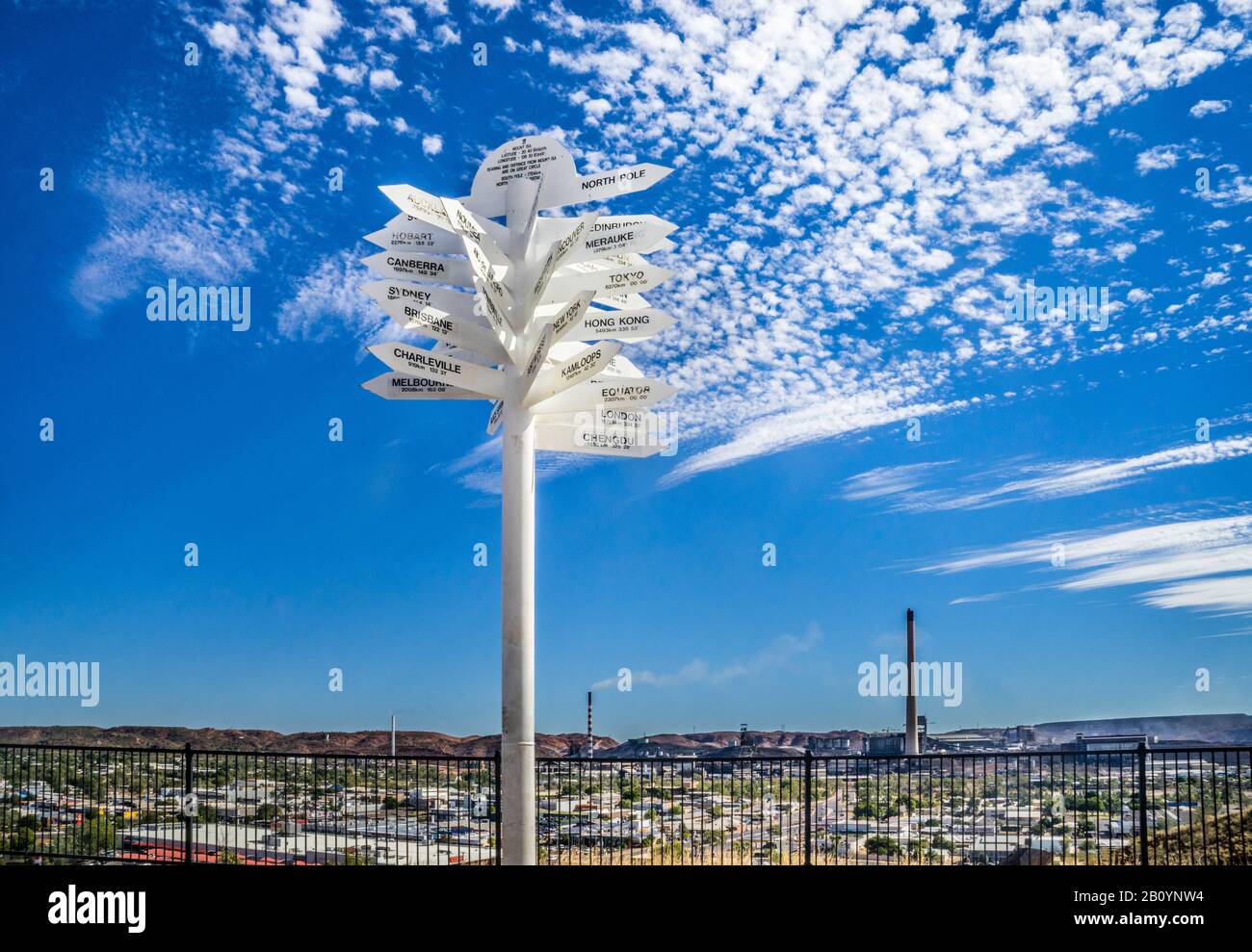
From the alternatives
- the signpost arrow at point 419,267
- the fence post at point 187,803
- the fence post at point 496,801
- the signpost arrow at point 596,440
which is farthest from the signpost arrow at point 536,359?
the fence post at point 187,803

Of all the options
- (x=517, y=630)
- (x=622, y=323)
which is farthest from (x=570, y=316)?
(x=517, y=630)

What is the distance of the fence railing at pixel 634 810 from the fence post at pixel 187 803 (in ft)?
0.08

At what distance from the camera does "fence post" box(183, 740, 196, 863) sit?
11239mm

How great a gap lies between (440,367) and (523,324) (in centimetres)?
93

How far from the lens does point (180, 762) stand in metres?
12.2

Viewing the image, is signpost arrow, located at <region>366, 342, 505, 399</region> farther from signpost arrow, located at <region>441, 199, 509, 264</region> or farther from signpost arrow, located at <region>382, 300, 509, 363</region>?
signpost arrow, located at <region>441, 199, 509, 264</region>

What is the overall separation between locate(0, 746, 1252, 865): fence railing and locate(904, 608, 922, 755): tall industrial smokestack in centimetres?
3427

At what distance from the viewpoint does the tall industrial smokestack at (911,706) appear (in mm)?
46719

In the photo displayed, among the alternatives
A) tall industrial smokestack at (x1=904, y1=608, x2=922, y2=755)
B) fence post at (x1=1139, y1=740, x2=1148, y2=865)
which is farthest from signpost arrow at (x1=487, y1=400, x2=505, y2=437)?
tall industrial smokestack at (x1=904, y1=608, x2=922, y2=755)

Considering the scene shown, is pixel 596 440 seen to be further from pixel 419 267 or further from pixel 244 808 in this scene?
pixel 244 808

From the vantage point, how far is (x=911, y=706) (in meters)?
49.3
